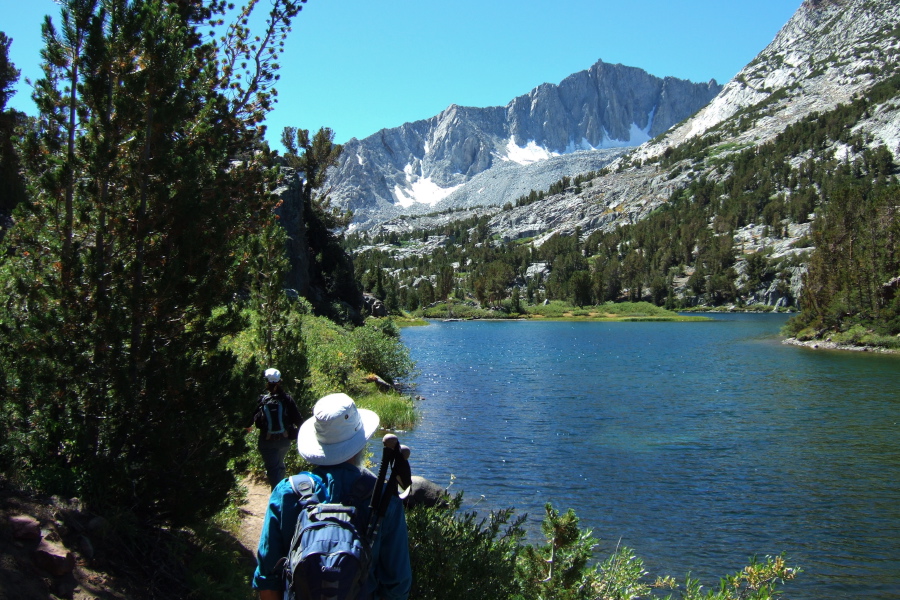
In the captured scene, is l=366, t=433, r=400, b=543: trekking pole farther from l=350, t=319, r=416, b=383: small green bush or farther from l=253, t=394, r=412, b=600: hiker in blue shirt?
l=350, t=319, r=416, b=383: small green bush

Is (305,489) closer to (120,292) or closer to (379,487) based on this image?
(379,487)

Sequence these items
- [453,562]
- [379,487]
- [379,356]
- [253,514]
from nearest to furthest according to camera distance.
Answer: [379,487], [453,562], [253,514], [379,356]

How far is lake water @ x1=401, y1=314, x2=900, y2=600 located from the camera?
13561 millimetres

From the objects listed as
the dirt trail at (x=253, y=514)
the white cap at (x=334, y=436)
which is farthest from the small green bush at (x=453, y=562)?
the white cap at (x=334, y=436)

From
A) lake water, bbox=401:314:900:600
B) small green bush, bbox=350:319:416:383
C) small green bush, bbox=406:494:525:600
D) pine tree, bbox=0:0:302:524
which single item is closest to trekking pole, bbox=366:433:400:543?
small green bush, bbox=406:494:525:600

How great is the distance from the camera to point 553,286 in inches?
6870

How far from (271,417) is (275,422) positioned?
11 cm

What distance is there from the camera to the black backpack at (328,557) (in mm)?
3369

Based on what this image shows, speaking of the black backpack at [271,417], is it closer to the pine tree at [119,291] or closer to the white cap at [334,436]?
the pine tree at [119,291]

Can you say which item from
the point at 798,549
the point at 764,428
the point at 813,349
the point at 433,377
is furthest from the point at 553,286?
the point at 798,549

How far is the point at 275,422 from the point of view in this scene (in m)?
10.3

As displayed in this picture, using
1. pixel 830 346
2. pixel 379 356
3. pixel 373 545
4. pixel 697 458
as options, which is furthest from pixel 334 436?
pixel 830 346

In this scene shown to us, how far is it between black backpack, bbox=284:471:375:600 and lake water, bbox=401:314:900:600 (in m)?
9.25

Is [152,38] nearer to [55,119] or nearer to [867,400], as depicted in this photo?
[55,119]
